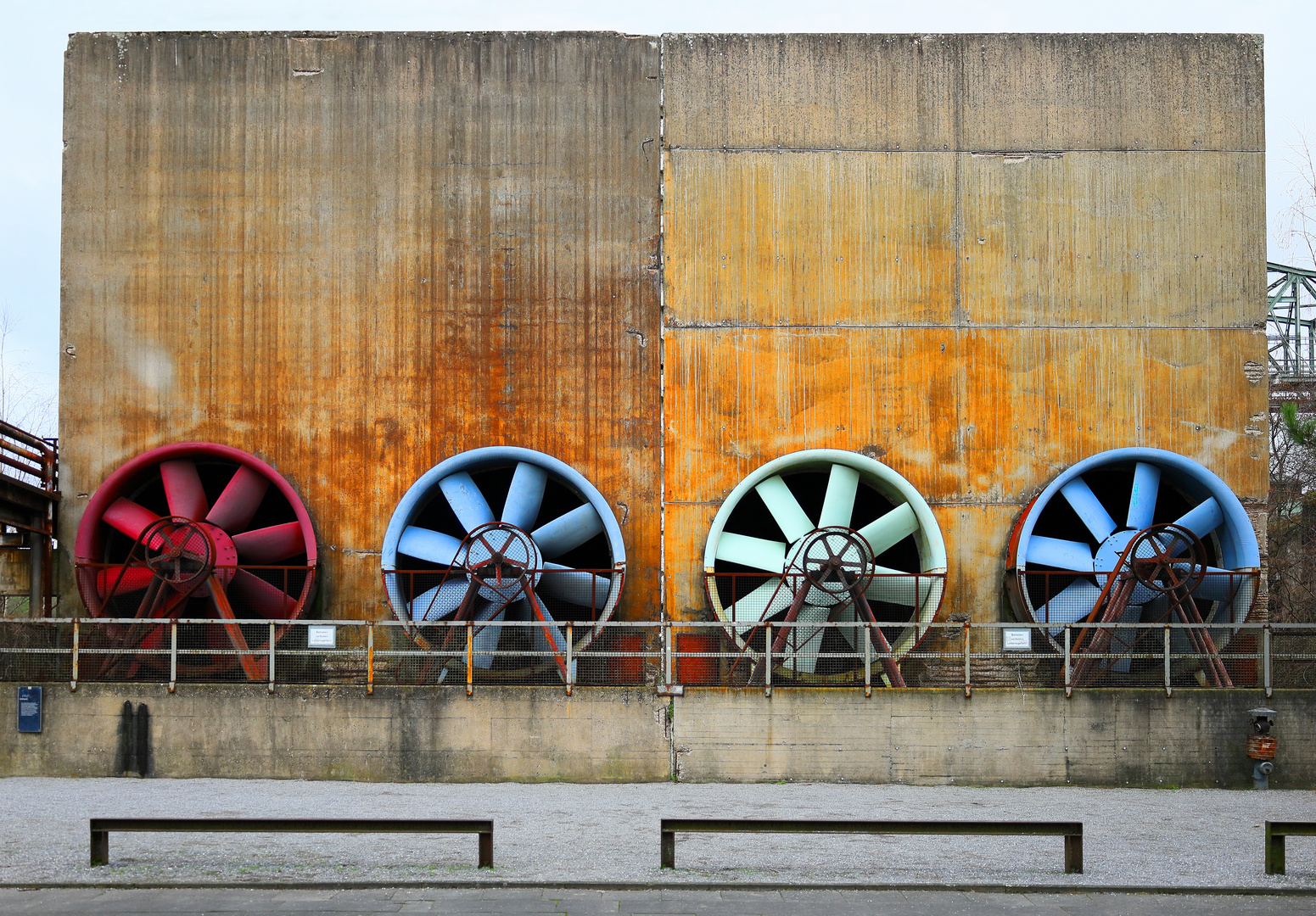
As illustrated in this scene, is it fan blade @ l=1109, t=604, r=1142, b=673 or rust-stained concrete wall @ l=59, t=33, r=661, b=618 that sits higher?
rust-stained concrete wall @ l=59, t=33, r=661, b=618

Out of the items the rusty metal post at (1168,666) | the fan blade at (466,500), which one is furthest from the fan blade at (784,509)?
the rusty metal post at (1168,666)

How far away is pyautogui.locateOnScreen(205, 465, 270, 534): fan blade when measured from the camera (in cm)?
1805

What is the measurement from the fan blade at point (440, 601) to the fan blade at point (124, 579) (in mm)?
3521


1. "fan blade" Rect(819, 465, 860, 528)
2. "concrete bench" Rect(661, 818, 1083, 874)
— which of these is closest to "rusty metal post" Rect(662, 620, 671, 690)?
"fan blade" Rect(819, 465, 860, 528)

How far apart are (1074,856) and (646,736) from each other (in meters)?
7.17

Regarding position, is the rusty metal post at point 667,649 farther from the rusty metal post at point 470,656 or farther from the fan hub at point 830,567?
the rusty metal post at point 470,656

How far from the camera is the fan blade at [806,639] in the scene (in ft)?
56.2

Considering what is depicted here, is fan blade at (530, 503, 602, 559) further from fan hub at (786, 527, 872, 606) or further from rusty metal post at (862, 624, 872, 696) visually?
rusty metal post at (862, 624, 872, 696)

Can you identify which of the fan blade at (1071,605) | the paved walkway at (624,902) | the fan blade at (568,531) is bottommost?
the paved walkway at (624,902)

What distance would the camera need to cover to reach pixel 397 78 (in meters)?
Answer: 19.2

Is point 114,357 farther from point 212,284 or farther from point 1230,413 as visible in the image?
point 1230,413

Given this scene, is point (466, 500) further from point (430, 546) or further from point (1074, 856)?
point (1074, 856)

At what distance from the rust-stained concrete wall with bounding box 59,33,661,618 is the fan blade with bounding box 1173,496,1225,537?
702cm

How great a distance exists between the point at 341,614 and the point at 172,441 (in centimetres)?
336
